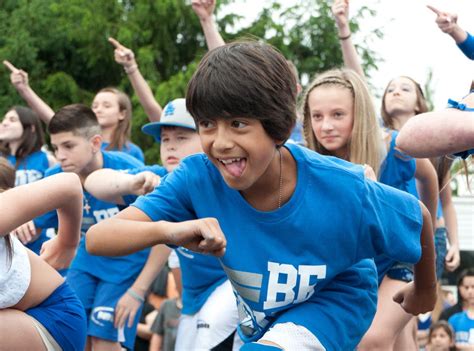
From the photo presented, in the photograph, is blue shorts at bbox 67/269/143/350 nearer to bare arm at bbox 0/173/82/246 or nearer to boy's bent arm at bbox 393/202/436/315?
bare arm at bbox 0/173/82/246

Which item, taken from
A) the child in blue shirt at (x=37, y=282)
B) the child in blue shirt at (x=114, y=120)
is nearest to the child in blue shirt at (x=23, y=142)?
the child in blue shirt at (x=114, y=120)

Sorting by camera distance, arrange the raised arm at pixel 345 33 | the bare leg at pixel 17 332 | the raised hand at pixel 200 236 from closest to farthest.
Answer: the raised hand at pixel 200 236, the bare leg at pixel 17 332, the raised arm at pixel 345 33

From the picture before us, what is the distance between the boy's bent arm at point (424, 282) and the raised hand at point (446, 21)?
65.0 inches

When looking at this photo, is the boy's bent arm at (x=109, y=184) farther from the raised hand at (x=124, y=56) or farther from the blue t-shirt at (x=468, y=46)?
the raised hand at (x=124, y=56)

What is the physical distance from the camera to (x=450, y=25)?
546 cm

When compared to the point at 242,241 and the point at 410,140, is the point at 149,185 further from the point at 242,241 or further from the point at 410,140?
the point at 410,140

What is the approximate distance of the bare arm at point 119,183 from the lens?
484 cm

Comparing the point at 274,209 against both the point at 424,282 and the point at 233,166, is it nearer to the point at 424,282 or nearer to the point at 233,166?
the point at 233,166

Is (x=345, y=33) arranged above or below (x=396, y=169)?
above

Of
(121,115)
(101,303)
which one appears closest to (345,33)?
(121,115)

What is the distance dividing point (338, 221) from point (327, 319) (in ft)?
1.46

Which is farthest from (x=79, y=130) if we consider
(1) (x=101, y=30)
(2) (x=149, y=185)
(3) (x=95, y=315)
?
(1) (x=101, y=30)

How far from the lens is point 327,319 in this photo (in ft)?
13.3

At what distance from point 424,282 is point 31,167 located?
527 centimetres
